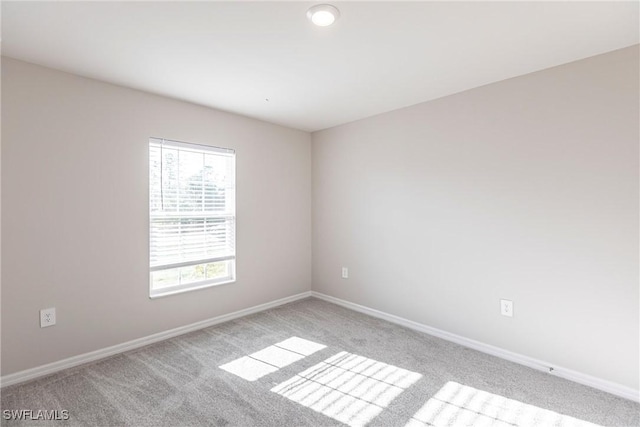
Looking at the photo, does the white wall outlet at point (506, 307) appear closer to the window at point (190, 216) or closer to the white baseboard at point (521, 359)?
the white baseboard at point (521, 359)

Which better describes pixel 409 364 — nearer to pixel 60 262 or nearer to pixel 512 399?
pixel 512 399

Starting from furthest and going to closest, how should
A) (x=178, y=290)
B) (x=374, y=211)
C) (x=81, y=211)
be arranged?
(x=374, y=211), (x=178, y=290), (x=81, y=211)

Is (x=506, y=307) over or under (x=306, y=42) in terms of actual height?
under

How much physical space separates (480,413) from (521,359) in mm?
858

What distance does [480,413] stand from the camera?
6.25 feet

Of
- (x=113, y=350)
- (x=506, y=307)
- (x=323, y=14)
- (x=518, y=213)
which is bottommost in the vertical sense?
(x=113, y=350)

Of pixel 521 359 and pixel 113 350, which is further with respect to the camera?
pixel 113 350

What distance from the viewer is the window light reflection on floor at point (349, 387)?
1.94 metres

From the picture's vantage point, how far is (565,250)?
229 cm

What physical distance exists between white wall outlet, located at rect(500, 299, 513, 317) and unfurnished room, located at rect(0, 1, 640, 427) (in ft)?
0.06

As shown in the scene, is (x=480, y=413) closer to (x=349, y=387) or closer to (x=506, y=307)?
(x=349, y=387)

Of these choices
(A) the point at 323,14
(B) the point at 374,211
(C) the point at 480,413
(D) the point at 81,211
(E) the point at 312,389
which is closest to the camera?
(A) the point at 323,14

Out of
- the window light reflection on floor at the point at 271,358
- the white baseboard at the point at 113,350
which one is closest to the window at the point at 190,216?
the white baseboard at the point at 113,350

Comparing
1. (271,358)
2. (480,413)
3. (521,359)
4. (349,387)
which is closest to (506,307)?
(521,359)
